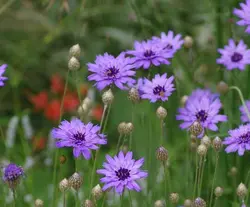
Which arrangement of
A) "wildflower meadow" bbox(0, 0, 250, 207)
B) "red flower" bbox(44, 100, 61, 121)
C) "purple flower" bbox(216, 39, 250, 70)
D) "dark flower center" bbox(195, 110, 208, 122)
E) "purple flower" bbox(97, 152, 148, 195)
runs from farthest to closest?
"red flower" bbox(44, 100, 61, 121), "purple flower" bbox(216, 39, 250, 70), "dark flower center" bbox(195, 110, 208, 122), "wildflower meadow" bbox(0, 0, 250, 207), "purple flower" bbox(97, 152, 148, 195)

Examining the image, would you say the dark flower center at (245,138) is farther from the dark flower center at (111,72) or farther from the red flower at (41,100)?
the red flower at (41,100)

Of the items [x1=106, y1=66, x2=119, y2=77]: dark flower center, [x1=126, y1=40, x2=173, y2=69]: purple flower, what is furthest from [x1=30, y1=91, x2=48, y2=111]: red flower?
[x1=106, y1=66, x2=119, y2=77]: dark flower center

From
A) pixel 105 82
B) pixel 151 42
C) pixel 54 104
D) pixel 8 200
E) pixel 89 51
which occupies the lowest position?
pixel 8 200

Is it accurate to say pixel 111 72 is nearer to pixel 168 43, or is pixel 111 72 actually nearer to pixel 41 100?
pixel 168 43

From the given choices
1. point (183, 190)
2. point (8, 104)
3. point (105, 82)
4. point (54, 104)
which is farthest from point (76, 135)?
point (8, 104)

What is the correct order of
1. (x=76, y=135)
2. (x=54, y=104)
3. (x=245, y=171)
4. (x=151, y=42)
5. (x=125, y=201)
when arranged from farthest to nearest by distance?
(x=54, y=104) < (x=125, y=201) < (x=245, y=171) < (x=151, y=42) < (x=76, y=135)

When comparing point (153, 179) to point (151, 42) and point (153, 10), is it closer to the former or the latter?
point (151, 42)

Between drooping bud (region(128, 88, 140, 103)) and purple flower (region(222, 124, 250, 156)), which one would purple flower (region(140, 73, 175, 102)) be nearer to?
drooping bud (region(128, 88, 140, 103))
